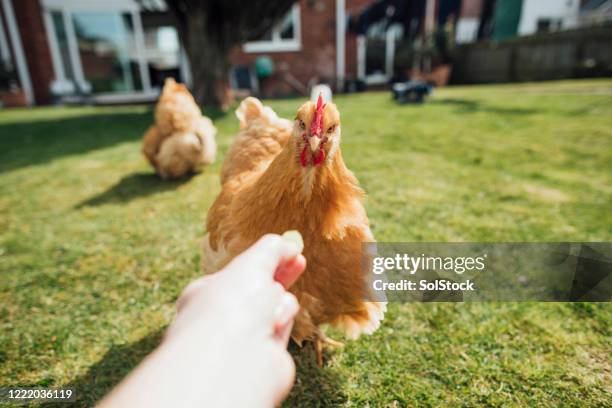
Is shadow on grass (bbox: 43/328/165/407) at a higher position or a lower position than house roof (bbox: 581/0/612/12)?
lower

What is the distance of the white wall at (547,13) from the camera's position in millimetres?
20703

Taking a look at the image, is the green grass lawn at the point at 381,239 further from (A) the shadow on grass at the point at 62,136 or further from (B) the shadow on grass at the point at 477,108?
(B) the shadow on grass at the point at 477,108

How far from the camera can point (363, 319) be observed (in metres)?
1.84

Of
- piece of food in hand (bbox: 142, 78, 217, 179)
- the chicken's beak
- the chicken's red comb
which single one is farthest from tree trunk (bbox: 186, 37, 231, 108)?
the chicken's beak

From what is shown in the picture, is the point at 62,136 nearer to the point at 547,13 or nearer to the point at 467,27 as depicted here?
the point at 467,27

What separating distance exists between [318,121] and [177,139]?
383 cm

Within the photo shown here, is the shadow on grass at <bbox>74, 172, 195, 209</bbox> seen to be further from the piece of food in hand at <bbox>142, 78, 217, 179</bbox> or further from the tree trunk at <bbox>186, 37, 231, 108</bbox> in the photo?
the tree trunk at <bbox>186, 37, 231, 108</bbox>

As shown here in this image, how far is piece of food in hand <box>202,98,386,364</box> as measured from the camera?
4.82ft

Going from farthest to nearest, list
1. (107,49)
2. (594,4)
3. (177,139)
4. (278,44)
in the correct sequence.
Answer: (594,4)
(278,44)
(107,49)
(177,139)

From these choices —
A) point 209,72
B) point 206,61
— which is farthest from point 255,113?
point 209,72

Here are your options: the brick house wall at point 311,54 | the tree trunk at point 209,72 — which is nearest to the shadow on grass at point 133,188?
the tree trunk at point 209,72

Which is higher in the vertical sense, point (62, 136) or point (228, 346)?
point (228, 346)

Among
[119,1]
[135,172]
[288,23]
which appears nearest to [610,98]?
[135,172]

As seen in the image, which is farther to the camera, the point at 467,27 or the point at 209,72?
the point at 467,27
